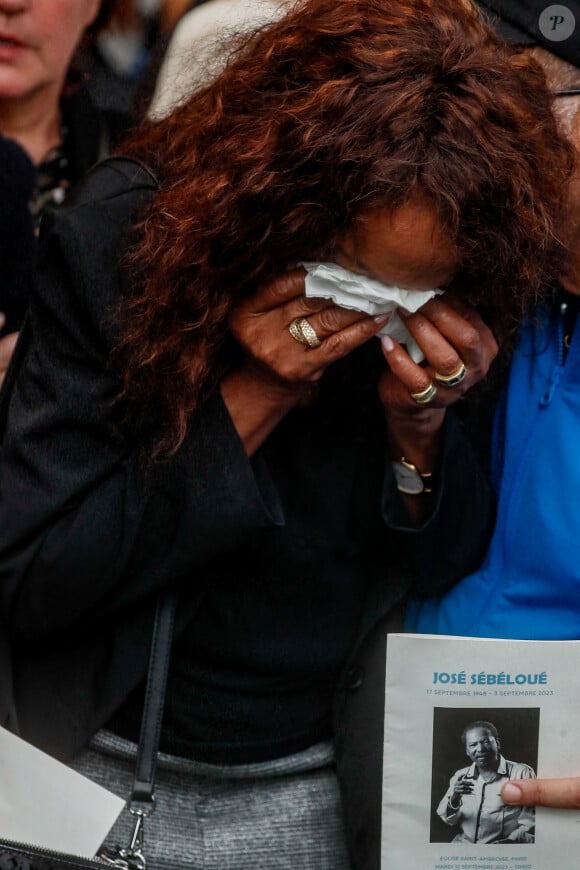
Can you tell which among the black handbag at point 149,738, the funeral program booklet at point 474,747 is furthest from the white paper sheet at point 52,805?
the funeral program booklet at point 474,747

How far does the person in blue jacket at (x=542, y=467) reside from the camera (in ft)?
4.47

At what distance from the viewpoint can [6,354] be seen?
165cm

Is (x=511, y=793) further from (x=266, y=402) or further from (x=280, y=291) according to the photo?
(x=280, y=291)

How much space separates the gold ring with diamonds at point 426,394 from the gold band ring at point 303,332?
0.14 meters

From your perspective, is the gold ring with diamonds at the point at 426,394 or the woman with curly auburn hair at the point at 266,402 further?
the gold ring with diamonds at the point at 426,394

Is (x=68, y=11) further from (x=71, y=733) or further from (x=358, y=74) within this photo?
(x=71, y=733)

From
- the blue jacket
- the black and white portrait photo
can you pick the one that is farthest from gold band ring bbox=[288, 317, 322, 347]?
the black and white portrait photo

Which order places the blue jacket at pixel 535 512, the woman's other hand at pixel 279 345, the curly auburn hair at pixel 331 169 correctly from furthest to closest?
the blue jacket at pixel 535 512 → the woman's other hand at pixel 279 345 → the curly auburn hair at pixel 331 169

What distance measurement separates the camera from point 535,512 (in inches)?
55.4

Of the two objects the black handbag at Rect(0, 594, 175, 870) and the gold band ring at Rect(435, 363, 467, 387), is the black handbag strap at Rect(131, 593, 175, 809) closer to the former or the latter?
the black handbag at Rect(0, 594, 175, 870)

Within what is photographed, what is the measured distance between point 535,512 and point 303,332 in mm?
399

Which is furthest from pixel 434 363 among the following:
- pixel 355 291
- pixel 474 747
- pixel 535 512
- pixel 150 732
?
pixel 150 732

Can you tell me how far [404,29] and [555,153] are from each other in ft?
0.78

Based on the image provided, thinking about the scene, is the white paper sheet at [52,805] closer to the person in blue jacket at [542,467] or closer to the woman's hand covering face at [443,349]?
the person in blue jacket at [542,467]
